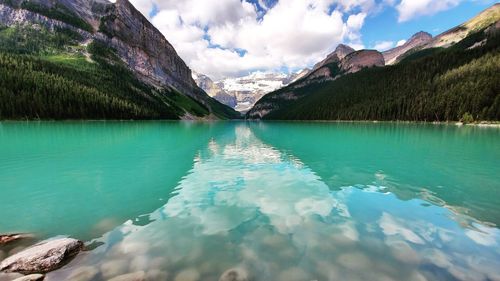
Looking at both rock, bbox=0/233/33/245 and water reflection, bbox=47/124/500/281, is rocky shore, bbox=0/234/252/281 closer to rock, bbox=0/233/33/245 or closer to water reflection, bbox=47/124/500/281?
water reflection, bbox=47/124/500/281

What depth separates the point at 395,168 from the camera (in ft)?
100

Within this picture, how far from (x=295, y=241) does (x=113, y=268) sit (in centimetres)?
746

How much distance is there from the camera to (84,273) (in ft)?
31.5

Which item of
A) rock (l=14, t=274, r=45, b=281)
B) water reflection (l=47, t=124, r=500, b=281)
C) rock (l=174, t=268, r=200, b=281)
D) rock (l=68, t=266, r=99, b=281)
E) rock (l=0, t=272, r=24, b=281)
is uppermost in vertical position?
rock (l=14, t=274, r=45, b=281)

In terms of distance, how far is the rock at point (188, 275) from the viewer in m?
9.44

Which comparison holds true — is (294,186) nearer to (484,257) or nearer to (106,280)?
(484,257)

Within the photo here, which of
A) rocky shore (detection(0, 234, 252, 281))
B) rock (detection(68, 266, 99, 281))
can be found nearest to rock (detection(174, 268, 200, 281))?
rocky shore (detection(0, 234, 252, 281))

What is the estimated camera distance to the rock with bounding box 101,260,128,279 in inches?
381

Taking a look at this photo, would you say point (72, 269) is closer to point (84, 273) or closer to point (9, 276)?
point (84, 273)

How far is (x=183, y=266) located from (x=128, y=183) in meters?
15.8

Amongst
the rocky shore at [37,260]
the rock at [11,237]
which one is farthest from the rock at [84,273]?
the rock at [11,237]

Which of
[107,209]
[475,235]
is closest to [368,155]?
[475,235]

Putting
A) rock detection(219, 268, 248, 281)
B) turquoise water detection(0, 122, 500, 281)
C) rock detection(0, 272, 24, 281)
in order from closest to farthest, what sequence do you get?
rock detection(0, 272, 24, 281)
rock detection(219, 268, 248, 281)
turquoise water detection(0, 122, 500, 281)

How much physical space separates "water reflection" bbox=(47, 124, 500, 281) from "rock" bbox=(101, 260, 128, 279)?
0.04 m
